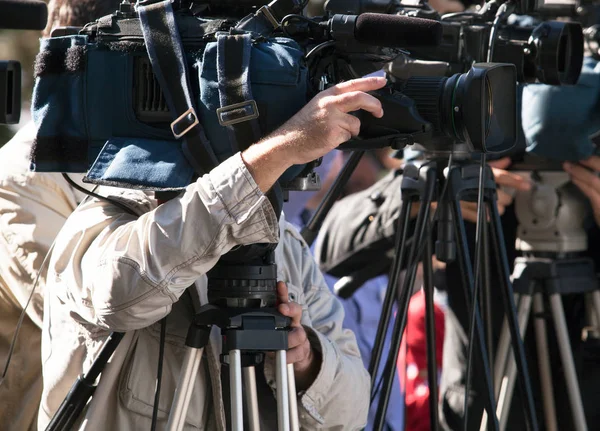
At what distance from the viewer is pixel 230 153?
1.54 m

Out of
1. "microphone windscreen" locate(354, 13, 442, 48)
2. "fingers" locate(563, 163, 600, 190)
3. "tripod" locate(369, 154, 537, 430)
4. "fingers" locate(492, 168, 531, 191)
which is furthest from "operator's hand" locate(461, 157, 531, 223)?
"microphone windscreen" locate(354, 13, 442, 48)

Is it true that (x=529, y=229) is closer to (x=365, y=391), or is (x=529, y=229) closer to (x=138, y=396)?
(x=365, y=391)

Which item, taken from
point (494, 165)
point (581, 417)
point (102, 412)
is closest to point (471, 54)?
point (494, 165)

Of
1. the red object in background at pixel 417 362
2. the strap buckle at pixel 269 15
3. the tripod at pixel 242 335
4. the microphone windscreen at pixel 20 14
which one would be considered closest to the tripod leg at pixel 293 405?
the tripod at pixel 242 335

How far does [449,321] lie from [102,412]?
53.9 inches

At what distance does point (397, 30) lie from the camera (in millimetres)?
1486

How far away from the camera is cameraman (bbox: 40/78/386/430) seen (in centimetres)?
144

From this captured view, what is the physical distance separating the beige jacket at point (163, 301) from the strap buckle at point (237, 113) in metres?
0.06

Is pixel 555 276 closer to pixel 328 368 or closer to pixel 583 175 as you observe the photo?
pixel 583 175

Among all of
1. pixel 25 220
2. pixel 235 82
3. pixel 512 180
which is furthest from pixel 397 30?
pixel 512 180

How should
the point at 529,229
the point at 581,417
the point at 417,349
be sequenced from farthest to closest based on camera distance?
the point at 417,349 < the point at 529,229 < the point at 581,417

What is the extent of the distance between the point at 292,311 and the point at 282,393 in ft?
0.51

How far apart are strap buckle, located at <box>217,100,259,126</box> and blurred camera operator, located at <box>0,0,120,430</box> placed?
29.7 inches

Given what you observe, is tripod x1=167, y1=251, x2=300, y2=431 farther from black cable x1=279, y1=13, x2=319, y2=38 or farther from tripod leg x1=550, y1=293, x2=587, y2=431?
tripod leg x1=550, y1=293, x2=587, y2=431
